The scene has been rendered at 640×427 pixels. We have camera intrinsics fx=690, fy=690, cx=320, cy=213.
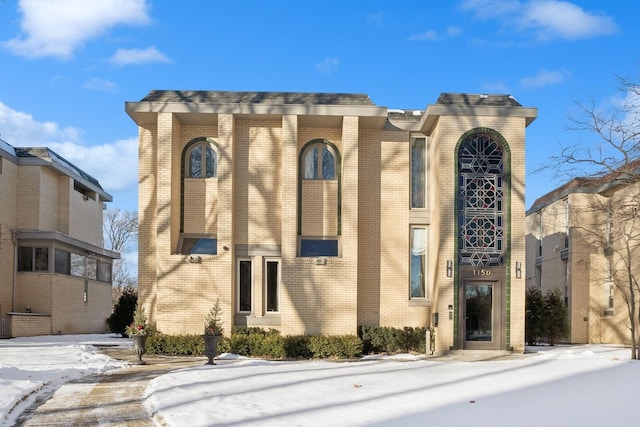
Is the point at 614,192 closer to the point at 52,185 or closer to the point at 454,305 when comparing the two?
the point at 454,305

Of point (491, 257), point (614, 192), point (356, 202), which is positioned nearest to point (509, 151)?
point (491, 257)

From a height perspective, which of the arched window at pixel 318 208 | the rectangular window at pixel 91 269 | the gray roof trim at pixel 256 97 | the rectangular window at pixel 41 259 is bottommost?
the rectangular window at pixel 91 269

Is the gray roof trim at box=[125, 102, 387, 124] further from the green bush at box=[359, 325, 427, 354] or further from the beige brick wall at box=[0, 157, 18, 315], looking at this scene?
the beige brick wall at box=[0, 157, 18, 315]

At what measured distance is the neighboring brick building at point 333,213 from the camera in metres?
20.4

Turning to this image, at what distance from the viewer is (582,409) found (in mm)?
10461

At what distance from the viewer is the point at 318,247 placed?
69.6 feet

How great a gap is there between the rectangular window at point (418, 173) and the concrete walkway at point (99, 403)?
32.1 feet

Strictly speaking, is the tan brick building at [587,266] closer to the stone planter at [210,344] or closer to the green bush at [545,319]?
the green bush at [545,319]

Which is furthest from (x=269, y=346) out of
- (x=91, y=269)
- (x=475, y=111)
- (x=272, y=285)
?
(x=91, y=269)

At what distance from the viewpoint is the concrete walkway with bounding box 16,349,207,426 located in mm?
9781

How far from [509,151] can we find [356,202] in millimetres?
4870

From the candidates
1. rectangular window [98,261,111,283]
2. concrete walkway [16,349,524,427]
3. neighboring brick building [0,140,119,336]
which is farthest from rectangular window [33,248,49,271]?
concrete walkway [16,349,524,427]

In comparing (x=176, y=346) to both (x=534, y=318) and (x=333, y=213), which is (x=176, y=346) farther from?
(x=534, y=318)

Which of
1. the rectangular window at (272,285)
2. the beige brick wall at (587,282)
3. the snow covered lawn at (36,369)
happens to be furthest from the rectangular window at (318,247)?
the beige brick wall at (587,282)
